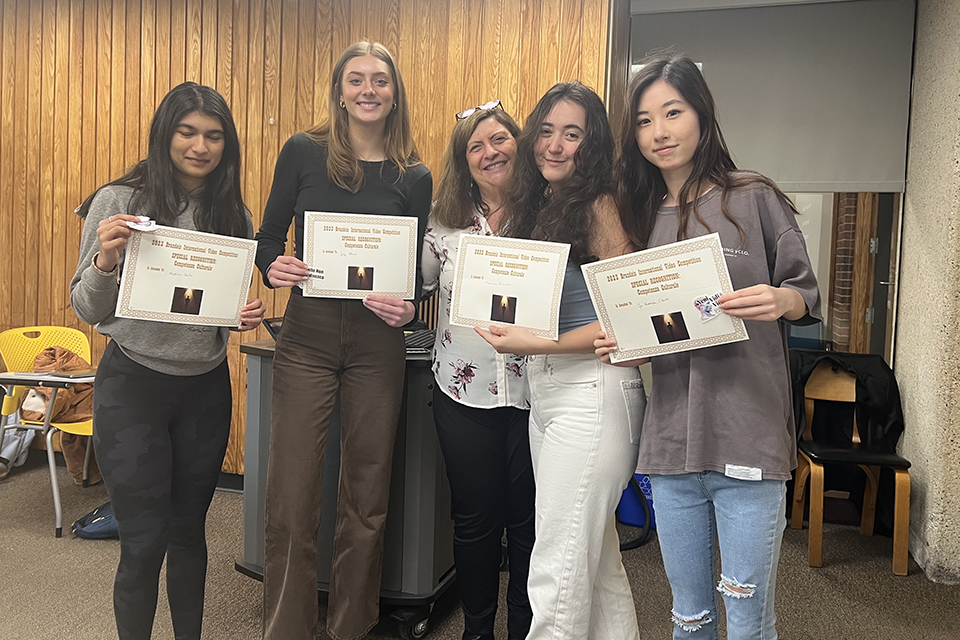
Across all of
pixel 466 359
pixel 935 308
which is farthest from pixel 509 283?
pixel 935 308

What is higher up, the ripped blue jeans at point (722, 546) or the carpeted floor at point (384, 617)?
the ripped blue jeans at point (722, 546)

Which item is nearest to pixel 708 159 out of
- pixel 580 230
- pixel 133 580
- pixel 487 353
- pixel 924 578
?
pixel 580 230

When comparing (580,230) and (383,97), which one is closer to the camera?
(580,230)

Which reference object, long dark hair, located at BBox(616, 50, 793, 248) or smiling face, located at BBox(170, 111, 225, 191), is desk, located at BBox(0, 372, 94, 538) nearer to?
smiling face, located at BBox(170, 111, 225, 191)

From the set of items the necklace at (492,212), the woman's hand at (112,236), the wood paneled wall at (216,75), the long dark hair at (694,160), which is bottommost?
the woman's hand at (112,236)

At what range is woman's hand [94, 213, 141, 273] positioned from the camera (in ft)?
5.70

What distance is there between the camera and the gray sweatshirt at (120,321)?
1807 mm

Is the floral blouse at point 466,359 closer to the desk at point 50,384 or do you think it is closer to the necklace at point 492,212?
the necklace at point 492,212

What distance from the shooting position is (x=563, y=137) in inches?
73.5

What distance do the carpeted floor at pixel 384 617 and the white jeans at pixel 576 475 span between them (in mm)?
945

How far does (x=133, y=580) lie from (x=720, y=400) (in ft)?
5.14

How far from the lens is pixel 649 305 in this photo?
157 cm

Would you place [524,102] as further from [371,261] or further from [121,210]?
[121,210]

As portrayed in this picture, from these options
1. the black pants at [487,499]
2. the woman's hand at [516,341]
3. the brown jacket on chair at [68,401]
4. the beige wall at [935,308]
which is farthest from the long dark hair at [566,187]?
the brown jacket on chair at [68,401]
